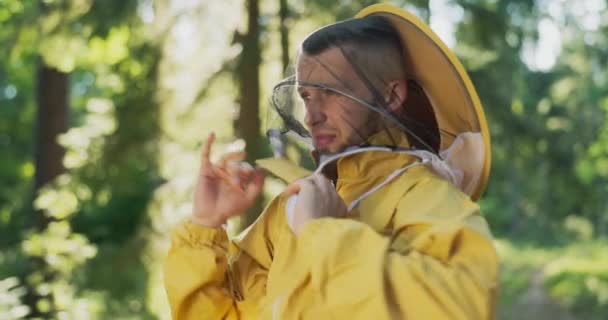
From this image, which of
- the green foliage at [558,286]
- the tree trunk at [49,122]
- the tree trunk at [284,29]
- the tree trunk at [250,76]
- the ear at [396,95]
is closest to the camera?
the ear at [396,95]

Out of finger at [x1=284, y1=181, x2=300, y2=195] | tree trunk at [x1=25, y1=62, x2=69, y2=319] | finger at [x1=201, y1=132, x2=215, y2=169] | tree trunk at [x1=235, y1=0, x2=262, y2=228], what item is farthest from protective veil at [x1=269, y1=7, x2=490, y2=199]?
tree trunk at [x1=25, y1=62, x2=69, y2=319]

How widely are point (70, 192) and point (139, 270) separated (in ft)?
3.73

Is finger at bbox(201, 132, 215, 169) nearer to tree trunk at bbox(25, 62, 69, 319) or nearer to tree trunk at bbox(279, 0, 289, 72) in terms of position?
tree trunk at bbox(279, 0, 289, 72)

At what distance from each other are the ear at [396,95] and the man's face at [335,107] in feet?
0.16


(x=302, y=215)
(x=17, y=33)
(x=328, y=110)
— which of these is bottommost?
(x=302, y=215)

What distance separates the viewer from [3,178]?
19.8 metres

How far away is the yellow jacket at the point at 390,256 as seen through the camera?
58.2 inches

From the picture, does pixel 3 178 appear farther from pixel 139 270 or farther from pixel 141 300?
pixel 139 270

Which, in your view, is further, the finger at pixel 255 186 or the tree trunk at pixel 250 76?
the tree trunk at pixel 250 76

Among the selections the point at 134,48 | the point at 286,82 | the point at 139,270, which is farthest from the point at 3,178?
the point at 286,82

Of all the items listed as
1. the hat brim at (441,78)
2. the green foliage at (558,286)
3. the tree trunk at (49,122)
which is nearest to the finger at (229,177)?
the hat brim at (441,78)

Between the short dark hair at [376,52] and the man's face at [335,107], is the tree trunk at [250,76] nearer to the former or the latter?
the short dark hair at [376,52]

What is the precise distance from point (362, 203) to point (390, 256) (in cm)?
29

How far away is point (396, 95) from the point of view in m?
1.88
